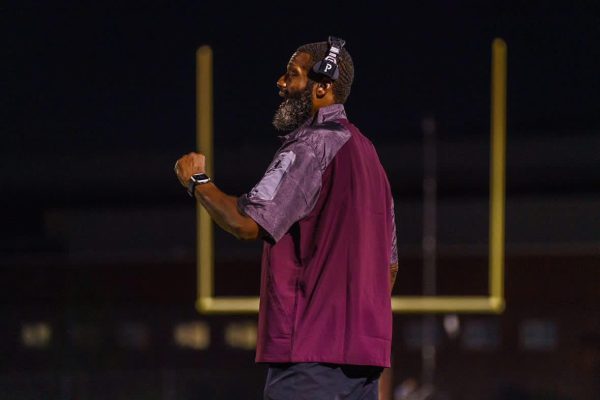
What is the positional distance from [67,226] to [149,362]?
9.93 m

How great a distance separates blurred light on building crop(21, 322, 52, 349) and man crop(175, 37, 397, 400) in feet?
89.4

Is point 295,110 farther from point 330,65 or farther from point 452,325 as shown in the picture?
point 452,325

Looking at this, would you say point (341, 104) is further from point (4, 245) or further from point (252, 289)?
point (4, 245)

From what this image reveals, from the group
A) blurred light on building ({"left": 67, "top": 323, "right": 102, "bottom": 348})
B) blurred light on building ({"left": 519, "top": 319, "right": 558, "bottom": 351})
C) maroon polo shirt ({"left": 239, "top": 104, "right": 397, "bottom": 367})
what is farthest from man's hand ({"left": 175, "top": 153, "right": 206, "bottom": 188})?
blurred light on building ({"left": 67, "top": 323, "right": 102, "bottom": 348})

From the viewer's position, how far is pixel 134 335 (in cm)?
2828

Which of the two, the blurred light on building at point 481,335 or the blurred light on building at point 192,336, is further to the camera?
the blurred light on building at point 192,336

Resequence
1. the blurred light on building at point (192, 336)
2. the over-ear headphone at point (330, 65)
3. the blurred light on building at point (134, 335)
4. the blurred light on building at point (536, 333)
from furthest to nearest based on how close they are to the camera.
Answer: the blurred light on building at point (192, 336), the blurred light on building at point (134, 335), the blurred light on building at point (536, 333), the over-ear headphone at point (330, 65)

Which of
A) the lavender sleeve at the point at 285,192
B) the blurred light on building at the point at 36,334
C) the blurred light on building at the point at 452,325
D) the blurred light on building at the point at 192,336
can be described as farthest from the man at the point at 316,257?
the blurred light on building at the point at 452,325

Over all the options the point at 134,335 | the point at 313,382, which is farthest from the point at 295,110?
the point at 134,335

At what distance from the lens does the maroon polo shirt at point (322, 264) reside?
133 centimetres

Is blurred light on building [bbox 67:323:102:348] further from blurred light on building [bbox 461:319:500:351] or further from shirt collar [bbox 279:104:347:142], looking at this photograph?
shirt collar [bbox 279:104:347:142]

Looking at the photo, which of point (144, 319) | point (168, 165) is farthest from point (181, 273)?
point (168, 165)

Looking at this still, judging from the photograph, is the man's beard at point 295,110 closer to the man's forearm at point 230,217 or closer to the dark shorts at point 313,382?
the man's forearm at point 230,217

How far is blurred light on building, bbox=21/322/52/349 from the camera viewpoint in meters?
27.8
